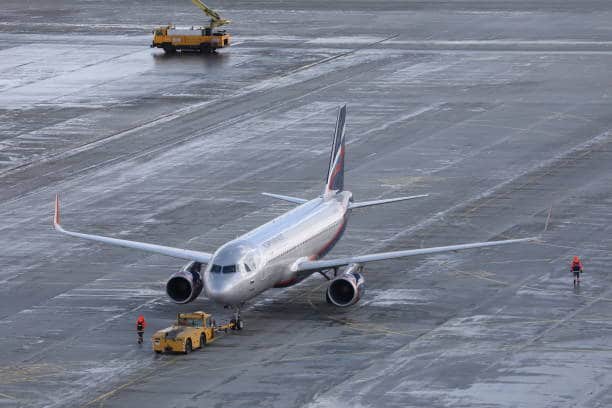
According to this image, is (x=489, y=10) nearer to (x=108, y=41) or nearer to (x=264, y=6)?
(x=264, y=6)

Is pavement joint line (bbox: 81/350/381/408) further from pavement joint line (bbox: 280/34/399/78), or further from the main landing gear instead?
pavement joint line (bbox: 280/34/399/78)

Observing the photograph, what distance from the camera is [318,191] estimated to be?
94.6m

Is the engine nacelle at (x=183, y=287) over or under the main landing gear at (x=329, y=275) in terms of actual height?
over

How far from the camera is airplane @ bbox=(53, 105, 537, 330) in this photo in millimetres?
65875

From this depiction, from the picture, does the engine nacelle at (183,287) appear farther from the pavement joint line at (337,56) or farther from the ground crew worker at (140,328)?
the pavement joint line at (337,56)

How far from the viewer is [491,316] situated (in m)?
68.6

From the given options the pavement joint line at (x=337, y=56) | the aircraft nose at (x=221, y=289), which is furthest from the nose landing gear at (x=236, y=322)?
the pavement joint line at (x=337, y=56)

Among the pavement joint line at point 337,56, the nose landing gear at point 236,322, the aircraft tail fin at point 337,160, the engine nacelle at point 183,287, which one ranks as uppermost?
the aircraft tail fin at point 337,160

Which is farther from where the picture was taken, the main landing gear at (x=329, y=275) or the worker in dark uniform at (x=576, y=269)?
the worker in dark uniform at (x=576, y=269)

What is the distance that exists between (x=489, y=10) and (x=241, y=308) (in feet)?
377

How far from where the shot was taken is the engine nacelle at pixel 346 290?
69.0 metres

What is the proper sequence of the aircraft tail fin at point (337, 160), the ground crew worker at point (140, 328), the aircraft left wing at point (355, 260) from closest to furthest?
the ground crew worker at point (140, 328)
the aircraft left wing at point (355, 260)
the aircraft tail fin at point (337, 160)

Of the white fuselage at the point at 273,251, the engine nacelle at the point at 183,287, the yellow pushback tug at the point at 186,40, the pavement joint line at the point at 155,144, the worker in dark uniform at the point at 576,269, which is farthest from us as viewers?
the yellow pushback tug at the point at 186,40

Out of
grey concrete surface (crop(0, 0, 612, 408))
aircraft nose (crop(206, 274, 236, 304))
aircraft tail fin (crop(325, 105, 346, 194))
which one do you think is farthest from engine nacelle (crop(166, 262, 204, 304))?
aircraft tail fin (crop(325, 105, 346, 194))
